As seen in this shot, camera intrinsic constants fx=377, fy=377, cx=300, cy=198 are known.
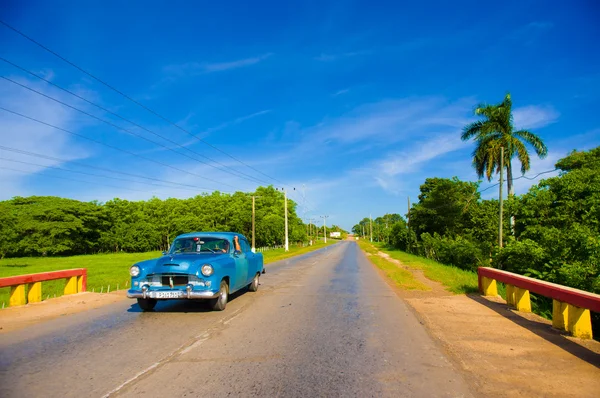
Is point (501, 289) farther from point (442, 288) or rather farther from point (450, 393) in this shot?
point (450, 393)

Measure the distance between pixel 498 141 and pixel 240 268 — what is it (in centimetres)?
2738

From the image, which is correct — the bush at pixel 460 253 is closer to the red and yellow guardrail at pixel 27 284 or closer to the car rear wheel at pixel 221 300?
the car rear wheel at pixel 221 300

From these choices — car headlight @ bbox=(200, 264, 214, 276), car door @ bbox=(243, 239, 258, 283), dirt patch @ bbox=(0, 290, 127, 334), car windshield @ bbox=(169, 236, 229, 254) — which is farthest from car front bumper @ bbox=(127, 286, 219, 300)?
car door @ bbox=(243, 239, 258, 283)

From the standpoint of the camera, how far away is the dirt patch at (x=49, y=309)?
25.0 ft

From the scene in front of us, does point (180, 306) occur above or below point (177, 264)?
below

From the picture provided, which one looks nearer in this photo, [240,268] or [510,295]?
[510,295]

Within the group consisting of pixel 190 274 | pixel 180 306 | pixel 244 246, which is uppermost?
pixel 244 246

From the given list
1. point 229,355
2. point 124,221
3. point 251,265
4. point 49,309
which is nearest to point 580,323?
point 229,355

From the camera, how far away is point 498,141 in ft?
99.4

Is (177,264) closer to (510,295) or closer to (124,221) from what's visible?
(510,295)

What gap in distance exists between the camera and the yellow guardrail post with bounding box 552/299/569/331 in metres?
7.03

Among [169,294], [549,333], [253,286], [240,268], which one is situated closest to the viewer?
[549,333]

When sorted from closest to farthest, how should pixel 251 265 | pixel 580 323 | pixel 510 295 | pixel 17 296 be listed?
pixel 580 323
pixel 17 296
pixel 510 295
pixel 251 265

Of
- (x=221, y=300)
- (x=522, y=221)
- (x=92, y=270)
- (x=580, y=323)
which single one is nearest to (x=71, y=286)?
(x=221, y=300)
